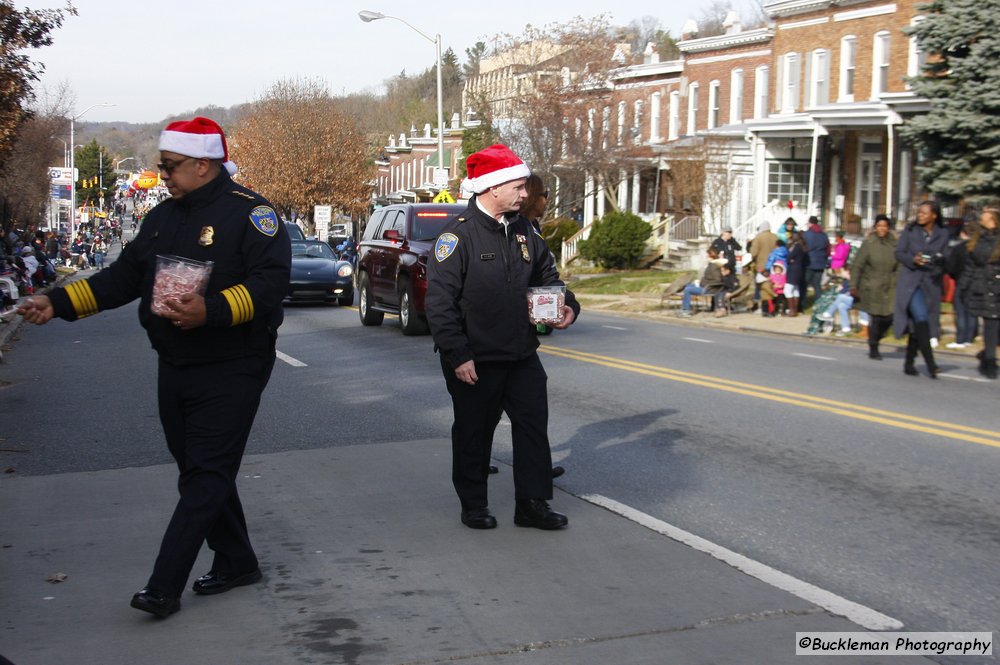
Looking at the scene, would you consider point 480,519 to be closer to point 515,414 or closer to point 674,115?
point 515,414

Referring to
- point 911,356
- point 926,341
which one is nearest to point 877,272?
point 911,356

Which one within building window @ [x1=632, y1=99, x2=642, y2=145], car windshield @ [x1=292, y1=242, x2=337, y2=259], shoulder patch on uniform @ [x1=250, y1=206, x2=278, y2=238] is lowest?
car windshield @ [x1=292, y1=242, x2=337, y2=259]

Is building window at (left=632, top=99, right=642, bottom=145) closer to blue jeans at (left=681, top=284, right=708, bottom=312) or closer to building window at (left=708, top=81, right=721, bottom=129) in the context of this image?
building window at (left=708, top=81, right=721, bottom=129)

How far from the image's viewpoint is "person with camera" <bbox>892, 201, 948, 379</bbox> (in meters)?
13.5

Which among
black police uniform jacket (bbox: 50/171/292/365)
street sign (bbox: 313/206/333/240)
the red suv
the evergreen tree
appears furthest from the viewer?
street sign (bbox: 313/206/333/240)

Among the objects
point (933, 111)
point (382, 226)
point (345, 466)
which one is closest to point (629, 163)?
point (933, 111)

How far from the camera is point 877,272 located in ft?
48.9

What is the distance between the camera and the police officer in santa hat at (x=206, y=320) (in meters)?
4.76

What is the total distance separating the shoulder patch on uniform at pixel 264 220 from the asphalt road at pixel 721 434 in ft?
9.68

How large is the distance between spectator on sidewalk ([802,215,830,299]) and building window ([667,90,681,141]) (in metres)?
21.4

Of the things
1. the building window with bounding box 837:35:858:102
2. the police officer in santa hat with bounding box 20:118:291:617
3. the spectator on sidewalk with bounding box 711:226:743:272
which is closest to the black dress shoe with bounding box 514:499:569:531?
the police officer in santa hat with bounding box 20:118:291:617

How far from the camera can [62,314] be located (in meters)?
5.06

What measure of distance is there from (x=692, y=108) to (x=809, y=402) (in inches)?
1331

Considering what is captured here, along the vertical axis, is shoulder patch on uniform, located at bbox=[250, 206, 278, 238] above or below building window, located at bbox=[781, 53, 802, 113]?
below
